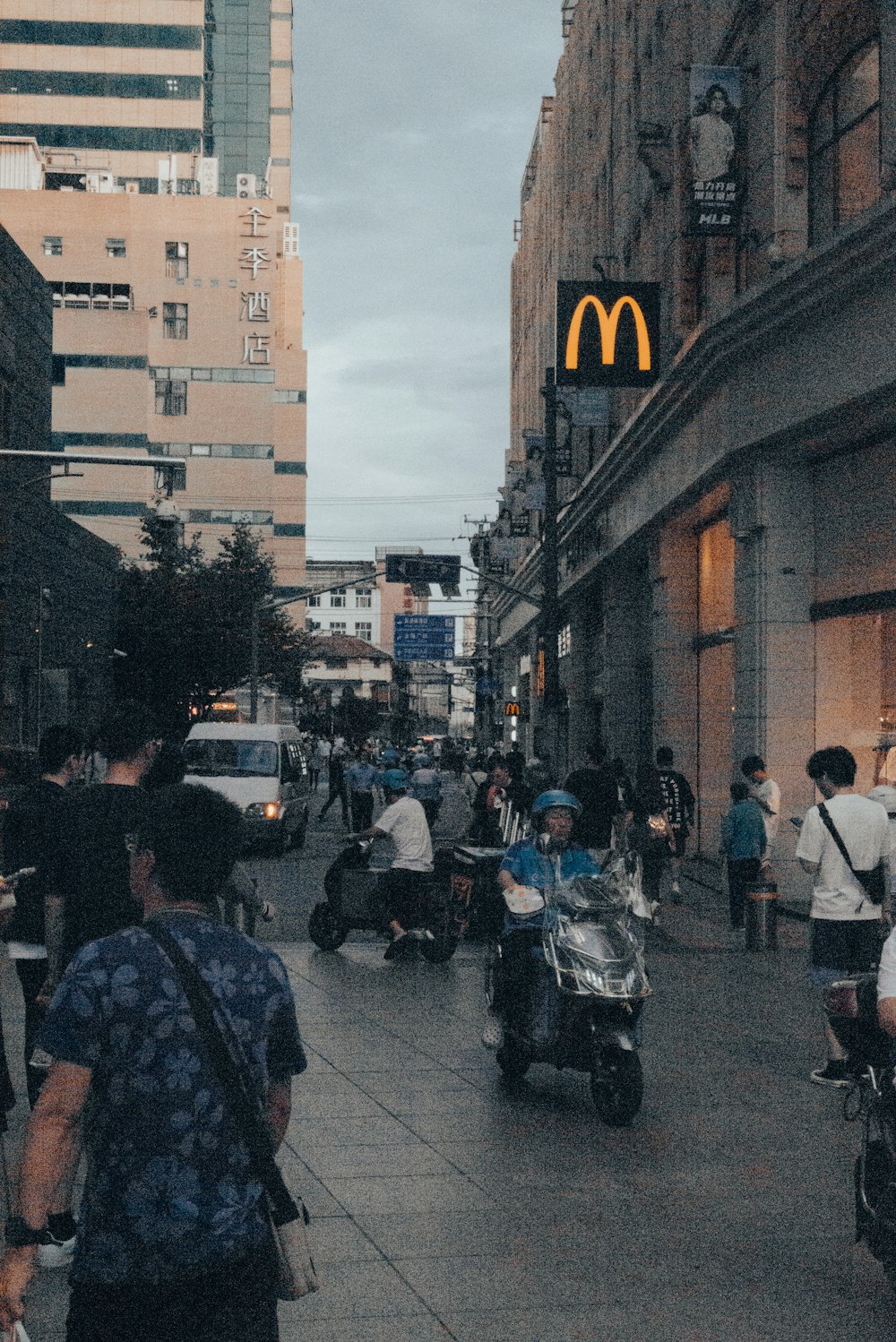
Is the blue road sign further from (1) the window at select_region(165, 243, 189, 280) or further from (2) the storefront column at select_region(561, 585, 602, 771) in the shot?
(1) the window at select_region(165, 243, 189, 280)

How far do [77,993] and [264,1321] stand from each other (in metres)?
0.75

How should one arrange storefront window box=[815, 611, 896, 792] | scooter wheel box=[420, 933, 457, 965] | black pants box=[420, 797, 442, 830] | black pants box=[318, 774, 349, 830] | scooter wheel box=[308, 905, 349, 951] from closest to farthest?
scooter wheel box=[420, 933, 457, 965] → scooter wheel box=[308, 905, 349, 951] → storefront window box=[815, 611, 896, 792] → black pants box=[420, 797, 442, 830] → black pants box=[318, 774, 349, 830]

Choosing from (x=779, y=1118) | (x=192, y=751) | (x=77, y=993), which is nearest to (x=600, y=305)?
(x=192, y=751)

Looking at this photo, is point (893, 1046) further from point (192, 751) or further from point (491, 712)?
point (491, 712)

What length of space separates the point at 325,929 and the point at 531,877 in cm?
666

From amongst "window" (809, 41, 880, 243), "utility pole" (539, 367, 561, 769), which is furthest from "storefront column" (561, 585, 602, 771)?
"window" (809, 41, 880, 243)

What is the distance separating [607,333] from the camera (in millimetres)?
25094

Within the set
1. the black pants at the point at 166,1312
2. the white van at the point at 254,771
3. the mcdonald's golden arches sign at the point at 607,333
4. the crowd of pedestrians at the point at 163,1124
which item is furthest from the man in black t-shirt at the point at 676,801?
the black pants at the point at 166,1312

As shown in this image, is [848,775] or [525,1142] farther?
[848,775]

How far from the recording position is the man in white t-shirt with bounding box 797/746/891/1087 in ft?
29.4

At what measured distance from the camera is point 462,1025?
11016mm

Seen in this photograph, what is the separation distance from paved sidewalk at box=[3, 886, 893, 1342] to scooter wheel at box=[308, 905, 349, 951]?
3546 millimetres

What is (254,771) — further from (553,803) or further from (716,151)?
(553,803)

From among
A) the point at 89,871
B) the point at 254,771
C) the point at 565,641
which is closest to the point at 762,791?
the point at 89,871
